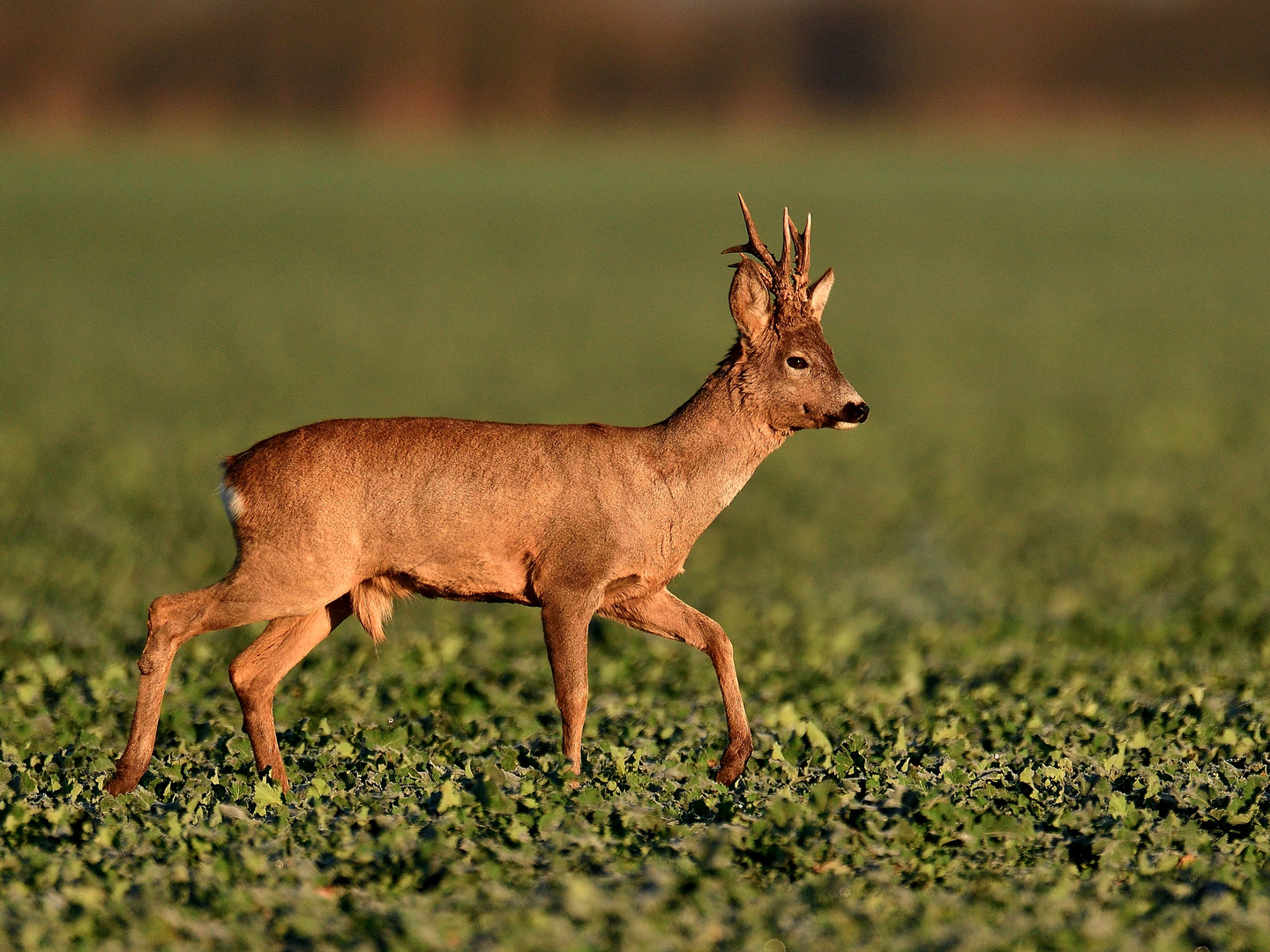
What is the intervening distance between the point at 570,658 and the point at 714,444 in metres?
1.23

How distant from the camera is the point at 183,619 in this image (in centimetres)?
801

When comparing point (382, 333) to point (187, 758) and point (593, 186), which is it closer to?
point (187, 758)

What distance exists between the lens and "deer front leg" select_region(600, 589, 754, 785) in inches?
337

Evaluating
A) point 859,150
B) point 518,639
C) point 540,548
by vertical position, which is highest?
point 859,150

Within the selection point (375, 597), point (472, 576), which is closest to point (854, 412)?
point (472, 576)

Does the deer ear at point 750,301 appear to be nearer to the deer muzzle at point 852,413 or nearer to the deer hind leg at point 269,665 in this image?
the deer muzzle at point 852,413

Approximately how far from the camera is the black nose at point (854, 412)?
823 centimetres

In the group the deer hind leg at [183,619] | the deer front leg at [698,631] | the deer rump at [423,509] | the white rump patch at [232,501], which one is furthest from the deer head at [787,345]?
the white rump patch at [232,501]

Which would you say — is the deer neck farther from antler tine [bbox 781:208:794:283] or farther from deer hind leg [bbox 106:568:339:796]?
deer hind leg [bbox 106:568:339:796]

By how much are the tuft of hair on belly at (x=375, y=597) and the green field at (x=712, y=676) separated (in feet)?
2.37

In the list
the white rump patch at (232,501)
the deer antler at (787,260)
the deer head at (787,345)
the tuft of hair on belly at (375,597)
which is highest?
the deer antler at (787,260)

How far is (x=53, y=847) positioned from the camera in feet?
23.9

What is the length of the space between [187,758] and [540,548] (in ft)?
7.21

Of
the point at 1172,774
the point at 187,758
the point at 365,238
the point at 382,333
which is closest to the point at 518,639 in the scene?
the point at 187,758
